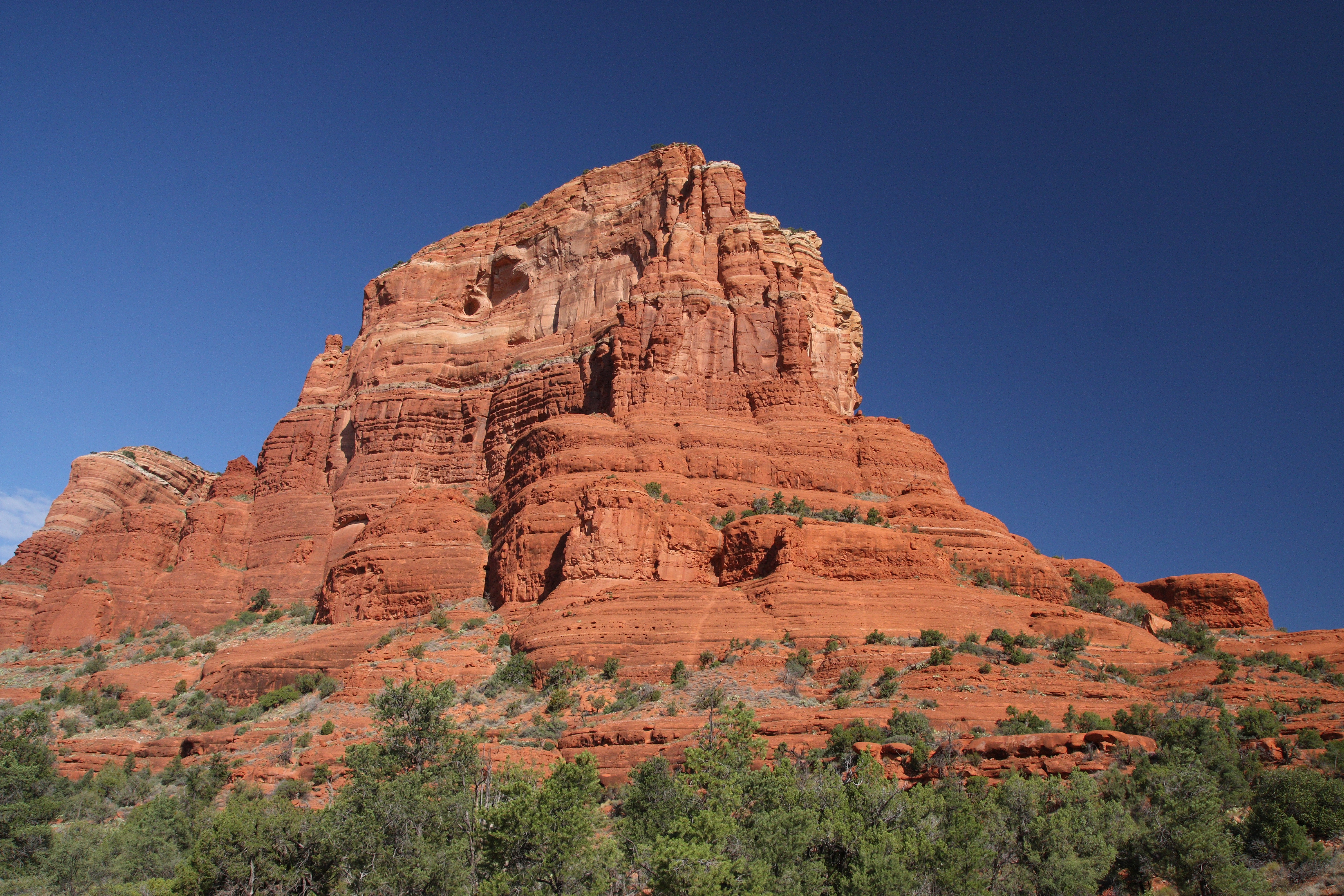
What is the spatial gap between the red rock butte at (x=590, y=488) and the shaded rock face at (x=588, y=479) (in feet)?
0.50

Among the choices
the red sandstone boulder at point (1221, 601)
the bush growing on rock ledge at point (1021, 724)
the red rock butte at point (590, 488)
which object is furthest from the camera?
the red sandstone boulder at point (1221, 601)

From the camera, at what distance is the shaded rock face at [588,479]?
42656 mm

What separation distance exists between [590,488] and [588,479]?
4032mm

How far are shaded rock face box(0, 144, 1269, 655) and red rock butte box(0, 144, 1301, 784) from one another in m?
0.15

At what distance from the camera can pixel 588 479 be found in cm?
4903

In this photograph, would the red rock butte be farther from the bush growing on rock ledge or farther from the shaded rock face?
the bush growing on rock ledge

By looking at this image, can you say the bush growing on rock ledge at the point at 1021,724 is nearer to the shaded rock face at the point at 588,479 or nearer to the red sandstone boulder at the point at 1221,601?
the shaded rock face at the point at 588,479

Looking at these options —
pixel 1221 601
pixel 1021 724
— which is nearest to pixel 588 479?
pixel 1021 724

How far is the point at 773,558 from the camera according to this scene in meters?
42.3

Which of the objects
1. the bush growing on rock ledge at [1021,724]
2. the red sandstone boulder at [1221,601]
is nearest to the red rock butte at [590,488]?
the red sandstone boulder at [1221,601]

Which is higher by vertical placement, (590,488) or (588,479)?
(588,479)

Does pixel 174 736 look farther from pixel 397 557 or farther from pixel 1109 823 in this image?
pixel 1109 823

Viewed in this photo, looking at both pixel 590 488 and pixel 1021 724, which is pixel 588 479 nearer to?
pixel 590 488

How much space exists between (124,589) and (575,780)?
47483mm
